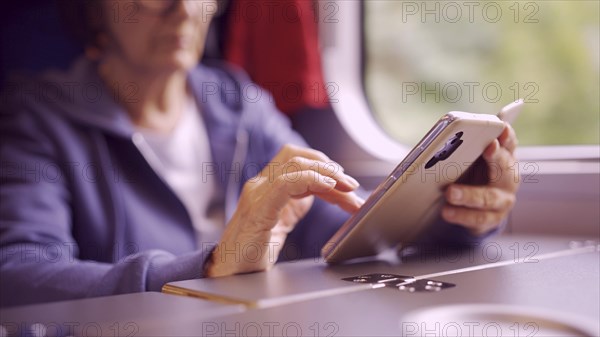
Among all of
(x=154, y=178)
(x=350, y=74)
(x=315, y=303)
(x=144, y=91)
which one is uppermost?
(x=350, y=74)

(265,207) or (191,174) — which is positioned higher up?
(191,174)

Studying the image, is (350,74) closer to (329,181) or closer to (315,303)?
(329,181)

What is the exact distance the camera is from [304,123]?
173 cm

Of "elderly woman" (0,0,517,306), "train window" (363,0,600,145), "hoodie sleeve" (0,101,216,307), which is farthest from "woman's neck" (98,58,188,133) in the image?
"train window" (363,0,600,145)

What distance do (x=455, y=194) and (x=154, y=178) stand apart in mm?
662

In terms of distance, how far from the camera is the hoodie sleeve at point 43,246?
0.72 meters

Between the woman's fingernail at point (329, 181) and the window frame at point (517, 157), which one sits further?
the window frame at point (517, 157)

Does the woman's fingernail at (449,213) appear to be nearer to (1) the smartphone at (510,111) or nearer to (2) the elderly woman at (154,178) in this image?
(2) the elderly woman at (154,178)

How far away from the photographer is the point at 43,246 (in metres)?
0.92

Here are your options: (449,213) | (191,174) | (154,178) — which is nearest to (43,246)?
(154,178)

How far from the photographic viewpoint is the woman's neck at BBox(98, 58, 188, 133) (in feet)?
4.52

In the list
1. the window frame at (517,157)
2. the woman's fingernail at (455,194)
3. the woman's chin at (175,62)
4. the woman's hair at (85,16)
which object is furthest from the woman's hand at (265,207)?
the woman's hair at (85,16)

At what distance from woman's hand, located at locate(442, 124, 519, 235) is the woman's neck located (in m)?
0.78

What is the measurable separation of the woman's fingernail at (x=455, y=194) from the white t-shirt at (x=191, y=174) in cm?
65
